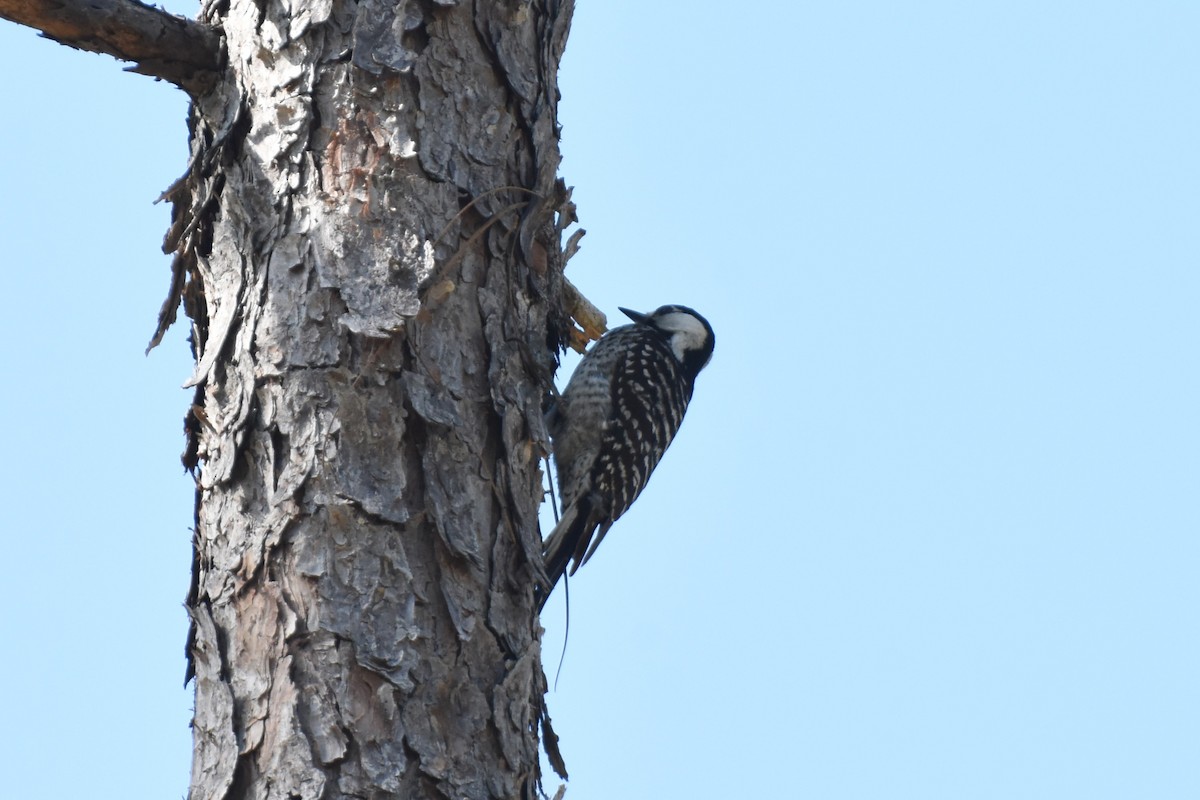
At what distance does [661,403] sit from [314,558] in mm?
3062

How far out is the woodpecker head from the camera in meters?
6.62

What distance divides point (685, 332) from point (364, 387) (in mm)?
3820

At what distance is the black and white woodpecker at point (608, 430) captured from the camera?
17.0ft

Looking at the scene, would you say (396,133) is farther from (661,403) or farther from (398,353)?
(661,403)

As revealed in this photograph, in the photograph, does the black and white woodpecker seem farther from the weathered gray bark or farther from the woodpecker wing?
the weathered gray bark

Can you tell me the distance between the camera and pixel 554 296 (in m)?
3.82

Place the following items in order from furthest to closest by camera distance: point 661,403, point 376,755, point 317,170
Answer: point 661,403 < point 317,170 < point 376,755

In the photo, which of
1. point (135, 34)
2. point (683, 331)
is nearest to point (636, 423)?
point (683, 331)

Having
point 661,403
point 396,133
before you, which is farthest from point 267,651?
point 661,403

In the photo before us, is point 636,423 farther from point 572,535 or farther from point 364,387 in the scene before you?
point 364,387

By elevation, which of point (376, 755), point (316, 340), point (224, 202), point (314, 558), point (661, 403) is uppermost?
point (661, 403)

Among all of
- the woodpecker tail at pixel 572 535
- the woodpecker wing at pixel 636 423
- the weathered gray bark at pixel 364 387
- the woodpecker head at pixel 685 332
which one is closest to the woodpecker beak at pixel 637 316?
the woodpecker head at pixel 685 332

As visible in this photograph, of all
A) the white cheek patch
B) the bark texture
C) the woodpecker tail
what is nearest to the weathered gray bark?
the bark texture

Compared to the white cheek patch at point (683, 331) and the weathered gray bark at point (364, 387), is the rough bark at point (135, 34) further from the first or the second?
the white cheek patch at point (683, 331)
